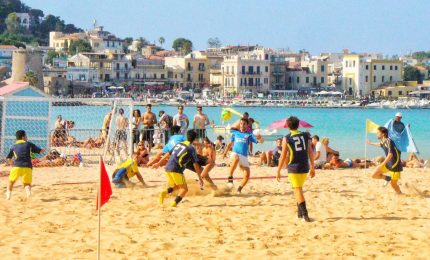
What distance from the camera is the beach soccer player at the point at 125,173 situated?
560 inches

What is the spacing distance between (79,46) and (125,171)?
14638 centimetres

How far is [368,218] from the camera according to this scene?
1144cm

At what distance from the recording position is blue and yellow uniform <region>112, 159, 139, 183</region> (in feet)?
46.6

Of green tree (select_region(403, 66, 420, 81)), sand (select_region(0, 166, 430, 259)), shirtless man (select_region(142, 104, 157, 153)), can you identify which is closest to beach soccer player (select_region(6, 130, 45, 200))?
sand (select_region(0, 166, 430, 259))

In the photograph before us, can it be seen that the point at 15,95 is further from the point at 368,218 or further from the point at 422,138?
the point at 422,138

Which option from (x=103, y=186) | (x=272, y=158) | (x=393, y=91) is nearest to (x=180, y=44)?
(x=393, y=91)

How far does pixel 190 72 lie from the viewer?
141 metres

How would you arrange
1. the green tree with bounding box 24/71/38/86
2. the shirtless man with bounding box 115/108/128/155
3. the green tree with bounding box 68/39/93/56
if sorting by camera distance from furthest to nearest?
the green tree with bounding box 68/39/93/56 < the green tree with bounding box 24/71/38/86 < the shirtless man with bounding box 115/108/128/155

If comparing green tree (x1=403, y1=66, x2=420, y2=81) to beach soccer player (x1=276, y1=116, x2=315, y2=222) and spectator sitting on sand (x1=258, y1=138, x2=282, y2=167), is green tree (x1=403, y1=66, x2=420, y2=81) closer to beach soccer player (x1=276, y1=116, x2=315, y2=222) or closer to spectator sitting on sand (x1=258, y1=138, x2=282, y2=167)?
spectator sitting on sand (x1=258, y1=138, x2=282, y2=167)

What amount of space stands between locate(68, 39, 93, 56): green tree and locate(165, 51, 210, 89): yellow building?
2247 centimetres

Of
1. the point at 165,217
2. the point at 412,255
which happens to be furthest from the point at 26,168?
the point at 412,255

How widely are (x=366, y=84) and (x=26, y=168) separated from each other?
127 m

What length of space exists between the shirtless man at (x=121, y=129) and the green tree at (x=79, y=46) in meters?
137

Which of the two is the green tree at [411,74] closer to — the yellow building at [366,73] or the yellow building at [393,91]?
the yellow building at [366,73]
